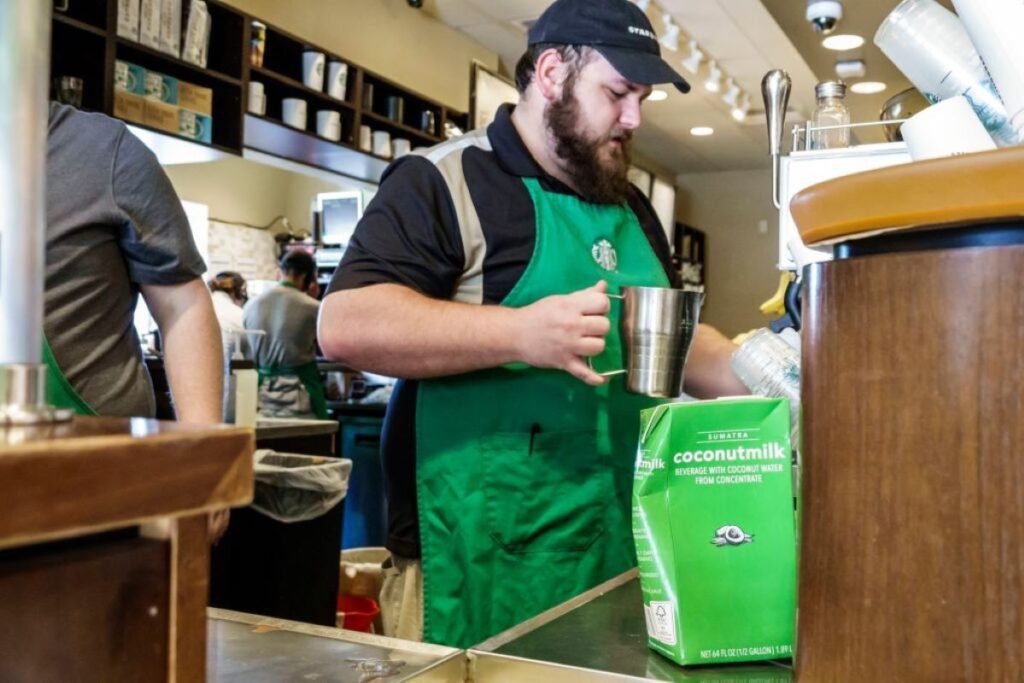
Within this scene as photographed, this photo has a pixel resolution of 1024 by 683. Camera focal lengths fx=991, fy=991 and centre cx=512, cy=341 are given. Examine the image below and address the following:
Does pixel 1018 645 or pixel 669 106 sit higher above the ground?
pixel 669 106

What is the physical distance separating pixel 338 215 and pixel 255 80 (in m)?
2.11

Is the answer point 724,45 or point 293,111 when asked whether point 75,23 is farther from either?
point 724,45

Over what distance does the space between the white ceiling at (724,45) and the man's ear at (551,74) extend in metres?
3.41

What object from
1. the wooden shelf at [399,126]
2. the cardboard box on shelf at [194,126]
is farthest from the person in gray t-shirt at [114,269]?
the wooden shelf at [399,126]

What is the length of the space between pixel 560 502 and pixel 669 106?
5629mm

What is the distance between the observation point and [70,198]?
4.55 feet

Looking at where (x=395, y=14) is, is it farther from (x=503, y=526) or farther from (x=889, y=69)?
(x=503, y=526)

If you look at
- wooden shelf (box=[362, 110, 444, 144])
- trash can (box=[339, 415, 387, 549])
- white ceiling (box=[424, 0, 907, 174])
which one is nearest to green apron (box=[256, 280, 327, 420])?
trash can (box=[339, 415, 387, 549])

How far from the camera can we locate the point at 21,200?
42 centimetres

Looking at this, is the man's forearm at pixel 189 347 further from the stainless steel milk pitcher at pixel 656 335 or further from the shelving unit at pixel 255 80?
the shelving unit at pixel 255 80

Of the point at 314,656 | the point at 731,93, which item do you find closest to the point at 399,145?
the point at 731,93

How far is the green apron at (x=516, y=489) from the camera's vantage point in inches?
54.7

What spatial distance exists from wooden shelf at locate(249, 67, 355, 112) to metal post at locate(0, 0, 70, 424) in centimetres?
387

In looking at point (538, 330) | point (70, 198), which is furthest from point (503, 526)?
point (70, 198)
